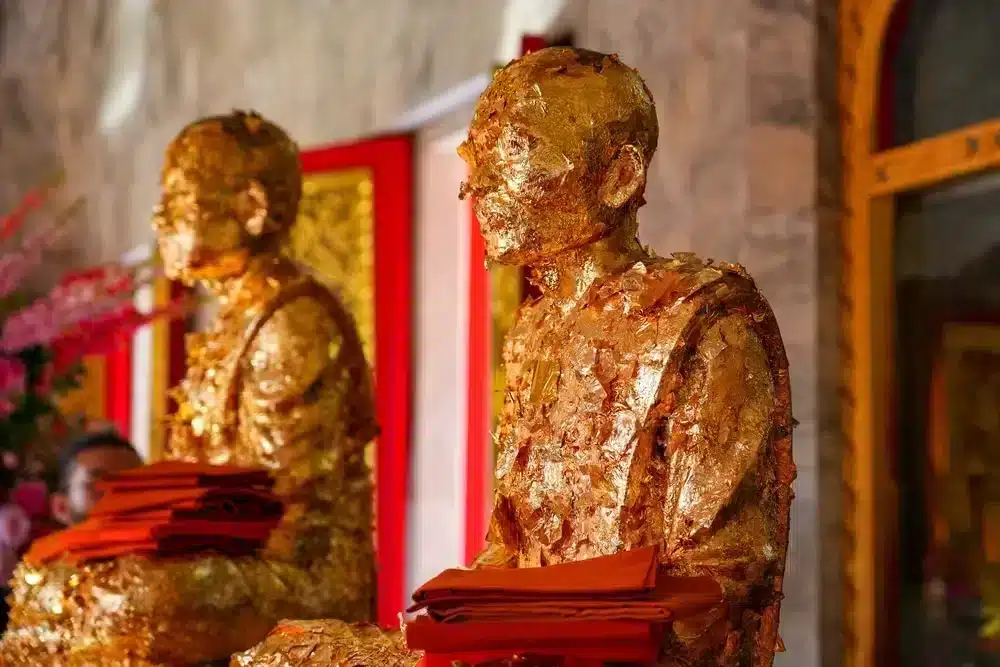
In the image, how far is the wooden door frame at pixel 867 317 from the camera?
2.60m

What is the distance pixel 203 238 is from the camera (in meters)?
2.51

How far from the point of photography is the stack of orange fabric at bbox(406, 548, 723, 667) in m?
1.28

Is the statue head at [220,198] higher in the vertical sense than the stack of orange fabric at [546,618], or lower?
higher

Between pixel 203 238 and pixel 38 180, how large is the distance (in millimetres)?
5402

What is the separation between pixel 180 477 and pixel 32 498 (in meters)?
1.30

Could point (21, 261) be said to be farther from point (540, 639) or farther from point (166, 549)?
point (540, 639)

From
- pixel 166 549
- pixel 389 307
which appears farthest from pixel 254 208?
pixel 389 307

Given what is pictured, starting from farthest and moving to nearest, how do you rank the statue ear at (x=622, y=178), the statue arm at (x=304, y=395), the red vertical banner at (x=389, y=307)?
the red vertical banner at (x=389, y=307)
the statue arm at (x=304, y=395)
the statue ear at (x=622, y=178)

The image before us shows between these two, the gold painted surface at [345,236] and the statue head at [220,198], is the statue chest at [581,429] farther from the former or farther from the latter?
the gold painted surface at [345,236]

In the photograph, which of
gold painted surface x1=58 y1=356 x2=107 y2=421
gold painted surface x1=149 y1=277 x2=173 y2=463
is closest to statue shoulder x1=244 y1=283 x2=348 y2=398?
gold painted surface x1=149 y1=277 x2=173 y2=463

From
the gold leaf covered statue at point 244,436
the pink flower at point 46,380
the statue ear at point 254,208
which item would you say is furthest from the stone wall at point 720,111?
the pink flower at point 46,380

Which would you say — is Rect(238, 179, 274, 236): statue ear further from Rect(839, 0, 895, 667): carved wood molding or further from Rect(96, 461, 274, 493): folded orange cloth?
Rect(839, 0, 895, 667): carved wood molding

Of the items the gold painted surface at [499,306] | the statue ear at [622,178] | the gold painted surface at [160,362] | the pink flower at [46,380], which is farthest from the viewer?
the gold painted surface at [160,362]

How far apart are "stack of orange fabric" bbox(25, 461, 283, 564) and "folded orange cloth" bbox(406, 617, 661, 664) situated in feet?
3.09
